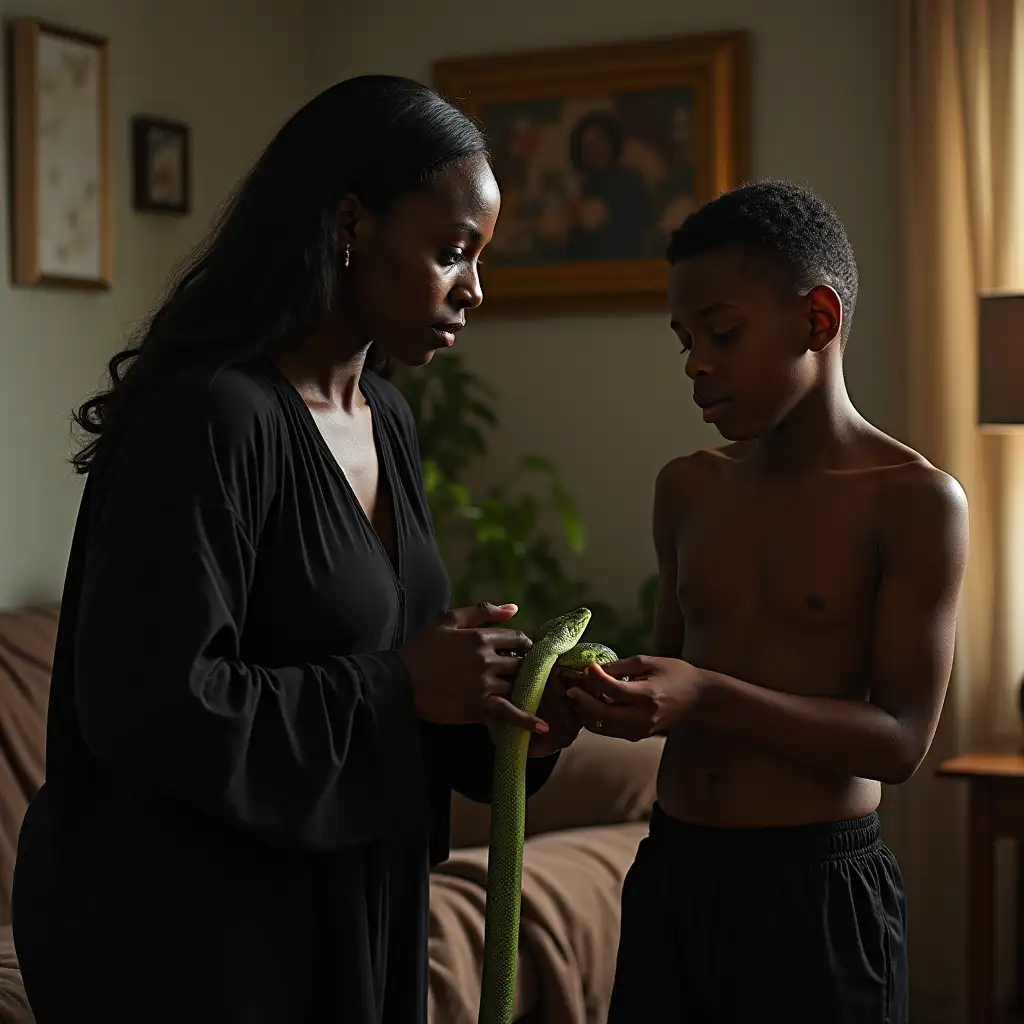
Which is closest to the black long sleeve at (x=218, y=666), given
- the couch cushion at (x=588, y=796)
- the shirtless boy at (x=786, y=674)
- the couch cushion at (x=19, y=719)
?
the shirtless boy at (x=786, y=674)

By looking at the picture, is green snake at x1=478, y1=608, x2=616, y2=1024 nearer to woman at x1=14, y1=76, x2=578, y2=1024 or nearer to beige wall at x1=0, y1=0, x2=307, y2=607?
woman at x1=14, y1=76, x2=578, y2=1024

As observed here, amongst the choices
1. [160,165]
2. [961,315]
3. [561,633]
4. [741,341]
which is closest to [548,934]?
[561,633]

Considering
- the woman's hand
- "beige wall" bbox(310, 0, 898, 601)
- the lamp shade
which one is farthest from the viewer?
"beige wall" bbox(310, 0, 898, 601)

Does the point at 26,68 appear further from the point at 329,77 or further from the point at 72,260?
the point at 329,77

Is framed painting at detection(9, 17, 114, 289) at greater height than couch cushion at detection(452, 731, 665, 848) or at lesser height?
greater

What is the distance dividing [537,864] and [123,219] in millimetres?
1862

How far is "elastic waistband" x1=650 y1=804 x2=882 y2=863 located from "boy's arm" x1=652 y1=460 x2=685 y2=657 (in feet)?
0.82

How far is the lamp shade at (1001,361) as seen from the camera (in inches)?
123

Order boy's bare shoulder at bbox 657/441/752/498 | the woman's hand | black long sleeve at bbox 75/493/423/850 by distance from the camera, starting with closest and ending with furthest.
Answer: black long sleeve at bbox 75/493/423/850
the woman's hand
boy's bare shoulder at bbox 657/441/752/498

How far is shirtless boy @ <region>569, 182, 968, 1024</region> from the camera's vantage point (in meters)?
1.58

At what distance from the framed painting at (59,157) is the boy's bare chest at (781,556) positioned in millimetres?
2121

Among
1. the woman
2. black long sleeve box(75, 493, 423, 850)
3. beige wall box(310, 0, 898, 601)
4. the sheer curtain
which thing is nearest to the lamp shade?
the sheer curtain

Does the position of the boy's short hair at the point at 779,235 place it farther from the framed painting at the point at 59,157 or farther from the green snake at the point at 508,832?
the framed painting at the point at 59,157

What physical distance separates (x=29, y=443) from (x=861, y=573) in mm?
2319
